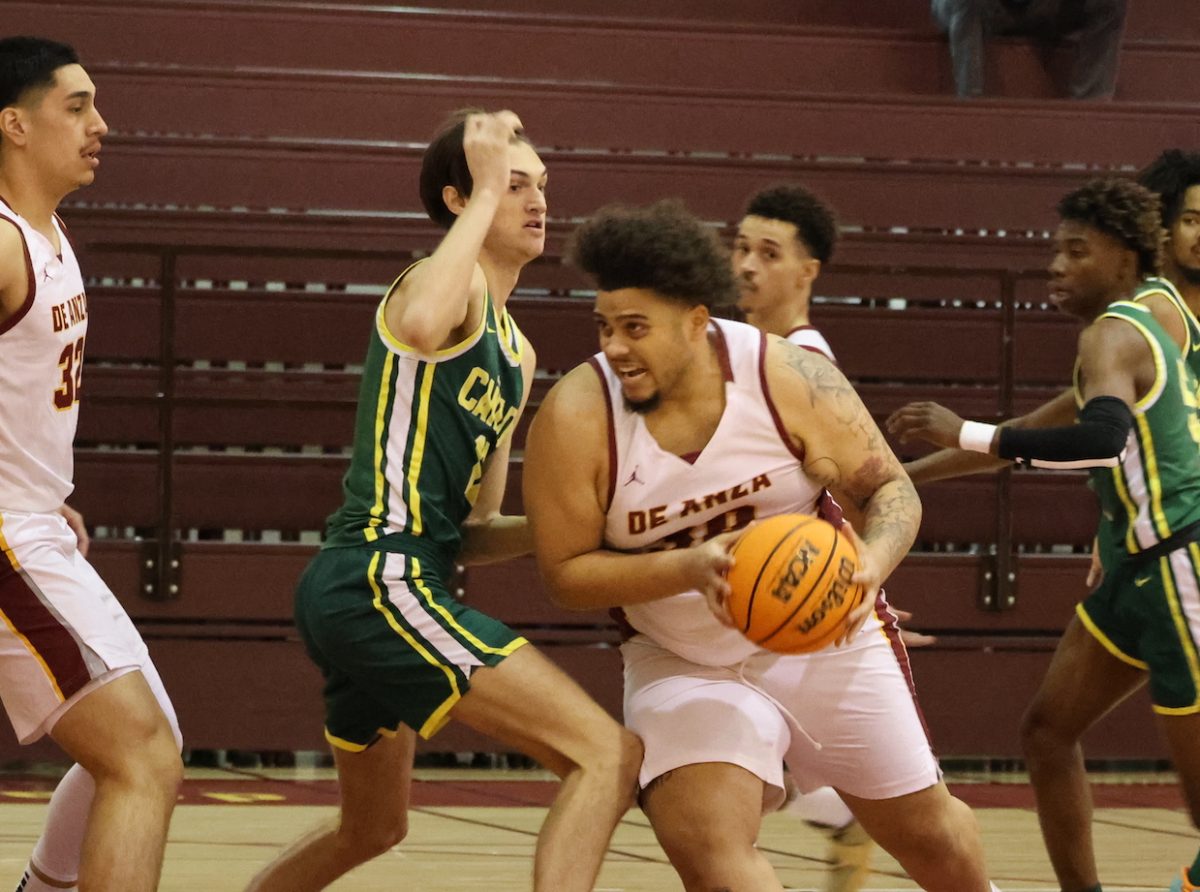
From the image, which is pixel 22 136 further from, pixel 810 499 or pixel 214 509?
pixel 214 509

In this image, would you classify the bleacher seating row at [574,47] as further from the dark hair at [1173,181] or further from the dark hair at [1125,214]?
the dark hair at [1125,214]

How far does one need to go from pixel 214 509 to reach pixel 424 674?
4475 mm

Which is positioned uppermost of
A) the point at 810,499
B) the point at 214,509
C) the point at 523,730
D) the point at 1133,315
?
the point at 1133,315

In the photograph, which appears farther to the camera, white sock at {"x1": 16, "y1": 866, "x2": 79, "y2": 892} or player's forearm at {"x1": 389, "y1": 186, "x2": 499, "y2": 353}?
white sock at {"x1": 16, "y1": 866, "x2": 79, "y2": 892}

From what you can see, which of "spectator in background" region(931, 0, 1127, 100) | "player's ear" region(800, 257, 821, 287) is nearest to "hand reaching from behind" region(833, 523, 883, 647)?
"player's ear" region(800, 257, 821, 287)

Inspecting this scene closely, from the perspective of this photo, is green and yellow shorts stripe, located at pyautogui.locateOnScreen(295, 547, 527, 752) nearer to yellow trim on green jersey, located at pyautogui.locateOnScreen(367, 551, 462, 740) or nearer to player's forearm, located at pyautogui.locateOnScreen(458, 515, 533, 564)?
yellow trim on green jersey, located at pyautogui.locateOnScreen(367, 551, 462, 740)

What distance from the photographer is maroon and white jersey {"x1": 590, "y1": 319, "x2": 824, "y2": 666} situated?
3344mm

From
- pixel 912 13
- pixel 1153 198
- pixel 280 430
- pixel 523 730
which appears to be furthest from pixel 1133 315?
pixel 912 13

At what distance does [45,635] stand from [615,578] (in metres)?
1.10

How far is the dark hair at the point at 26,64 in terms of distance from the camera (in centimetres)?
375

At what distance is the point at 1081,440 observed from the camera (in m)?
4.14

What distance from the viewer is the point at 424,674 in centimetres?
334

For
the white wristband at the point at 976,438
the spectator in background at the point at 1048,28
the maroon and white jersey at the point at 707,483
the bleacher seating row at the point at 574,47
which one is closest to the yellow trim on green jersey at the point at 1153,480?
the white wristband at the point at 976,438

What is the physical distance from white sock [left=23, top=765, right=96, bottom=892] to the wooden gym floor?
0.87 metres
